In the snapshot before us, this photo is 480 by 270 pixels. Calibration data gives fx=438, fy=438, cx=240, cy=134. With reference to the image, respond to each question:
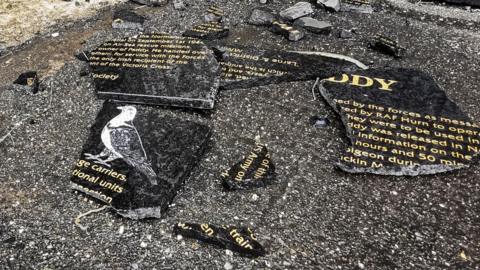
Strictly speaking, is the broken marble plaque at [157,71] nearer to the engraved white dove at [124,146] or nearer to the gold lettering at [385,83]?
the engraved white dove at [124,146]

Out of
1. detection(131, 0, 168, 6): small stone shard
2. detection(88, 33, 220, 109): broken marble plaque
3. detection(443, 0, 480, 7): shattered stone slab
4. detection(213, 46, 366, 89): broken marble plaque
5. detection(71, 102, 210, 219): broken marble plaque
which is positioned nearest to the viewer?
detection(71, 102, 210, 219): broken marble plaque

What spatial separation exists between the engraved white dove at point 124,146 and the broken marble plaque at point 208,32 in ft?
6.60

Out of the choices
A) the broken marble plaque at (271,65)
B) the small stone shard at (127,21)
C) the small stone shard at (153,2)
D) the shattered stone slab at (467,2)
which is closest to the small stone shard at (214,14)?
the small stone shard at (153,2)

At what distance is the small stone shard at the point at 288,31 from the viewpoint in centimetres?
610

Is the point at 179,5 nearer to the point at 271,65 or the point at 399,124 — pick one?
the point at 271,65

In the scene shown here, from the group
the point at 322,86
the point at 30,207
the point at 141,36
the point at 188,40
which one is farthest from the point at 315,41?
the point at 30,207

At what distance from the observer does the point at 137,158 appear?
162 inches

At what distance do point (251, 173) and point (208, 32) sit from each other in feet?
9.29

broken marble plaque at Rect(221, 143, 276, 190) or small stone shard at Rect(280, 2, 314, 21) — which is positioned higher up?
small stone shard at Rect(280, 2, 314, 21)

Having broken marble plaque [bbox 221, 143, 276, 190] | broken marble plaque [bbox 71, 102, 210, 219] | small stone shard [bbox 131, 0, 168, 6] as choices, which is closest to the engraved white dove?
broken marble plaque [bbox 71, 102, 210, 219]

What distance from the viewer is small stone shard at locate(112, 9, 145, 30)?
6.51 meters

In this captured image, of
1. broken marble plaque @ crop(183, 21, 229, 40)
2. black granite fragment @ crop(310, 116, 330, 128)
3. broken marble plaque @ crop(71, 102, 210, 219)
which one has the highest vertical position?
broken marble plaque @ crop(183, 21, 229, 40)

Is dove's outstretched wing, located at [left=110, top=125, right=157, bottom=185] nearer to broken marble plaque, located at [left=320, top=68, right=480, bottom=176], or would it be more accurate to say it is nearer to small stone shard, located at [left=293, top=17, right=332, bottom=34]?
broken marble plaque, located at [left=320, top=68, right=480, bottom=176]

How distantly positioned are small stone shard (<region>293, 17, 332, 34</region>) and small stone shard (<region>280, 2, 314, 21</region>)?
14 centimetres
